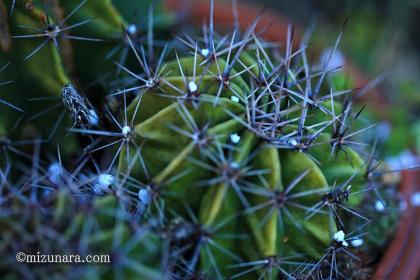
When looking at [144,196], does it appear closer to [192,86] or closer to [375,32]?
[192,86]

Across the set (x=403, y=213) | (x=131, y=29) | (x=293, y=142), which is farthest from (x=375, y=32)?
(x=293, y=142)

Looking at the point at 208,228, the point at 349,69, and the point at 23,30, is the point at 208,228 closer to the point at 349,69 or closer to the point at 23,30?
the point at 23,30

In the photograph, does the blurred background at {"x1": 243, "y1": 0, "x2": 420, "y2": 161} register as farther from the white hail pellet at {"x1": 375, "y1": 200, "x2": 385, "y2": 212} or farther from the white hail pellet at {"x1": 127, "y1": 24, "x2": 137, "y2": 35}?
the white hail pellet at {"x1": 127, "y1": 24, "x2": 137, "y2": 35}

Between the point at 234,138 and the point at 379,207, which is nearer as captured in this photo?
the point at 234,138

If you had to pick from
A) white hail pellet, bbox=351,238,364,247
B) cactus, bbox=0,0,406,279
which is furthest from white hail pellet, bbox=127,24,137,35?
white hail pellet, bbox=351,238,364,247

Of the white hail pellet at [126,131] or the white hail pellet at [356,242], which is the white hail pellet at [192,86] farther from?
the white hail pellet at [356,242]

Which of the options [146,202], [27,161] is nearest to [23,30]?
[27,161]
